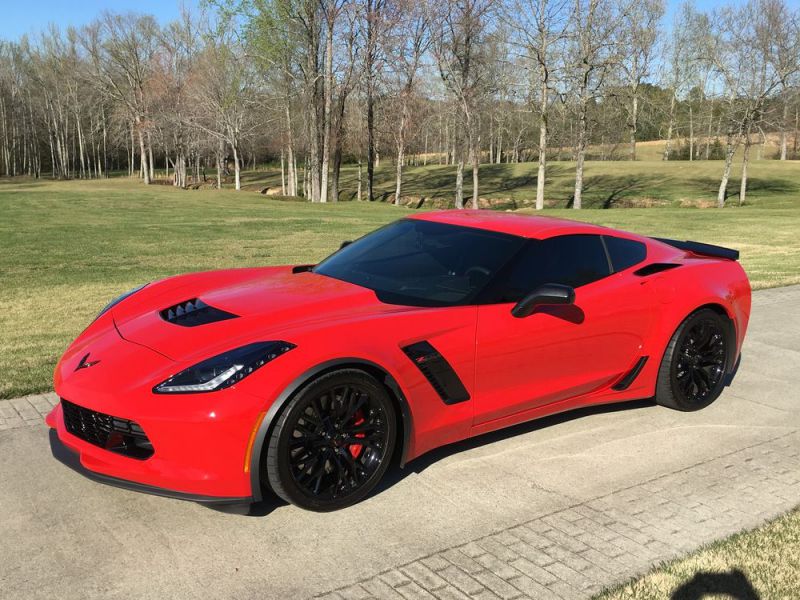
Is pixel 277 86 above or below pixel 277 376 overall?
above

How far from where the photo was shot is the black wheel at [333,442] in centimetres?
313

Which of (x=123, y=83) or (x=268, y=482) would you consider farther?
(x=123, y=83)

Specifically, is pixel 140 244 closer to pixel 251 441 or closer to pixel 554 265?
pixel 554 265

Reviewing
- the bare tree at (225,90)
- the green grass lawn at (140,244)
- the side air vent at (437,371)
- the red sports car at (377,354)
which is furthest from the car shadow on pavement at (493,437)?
the bare tree at (225,90)

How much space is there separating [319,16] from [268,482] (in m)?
37.4

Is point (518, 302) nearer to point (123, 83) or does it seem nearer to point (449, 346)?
point (449, 346)

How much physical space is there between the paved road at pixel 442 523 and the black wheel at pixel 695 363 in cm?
40

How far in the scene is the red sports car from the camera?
3.06m

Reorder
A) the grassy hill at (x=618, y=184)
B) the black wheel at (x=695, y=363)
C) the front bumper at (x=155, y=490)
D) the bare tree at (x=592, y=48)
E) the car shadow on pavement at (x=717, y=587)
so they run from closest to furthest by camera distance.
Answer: the car shadow on pavement at (x=717, y=587) → the front bumper at (x=155, y=490) → the black wheel at (x=695, y=363) → the bare tree at (x=592, y=48) → the grassy hill at (x=618, y=184)

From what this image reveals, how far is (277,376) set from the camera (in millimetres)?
3096

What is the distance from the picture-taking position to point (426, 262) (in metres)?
4.30

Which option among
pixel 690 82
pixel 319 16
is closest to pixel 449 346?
pixel 319 16

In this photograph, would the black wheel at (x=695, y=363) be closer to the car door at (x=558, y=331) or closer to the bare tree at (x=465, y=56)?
the car door at (x=558, y=331)

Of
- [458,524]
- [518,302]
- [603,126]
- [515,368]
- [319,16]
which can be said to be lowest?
[458,524]
